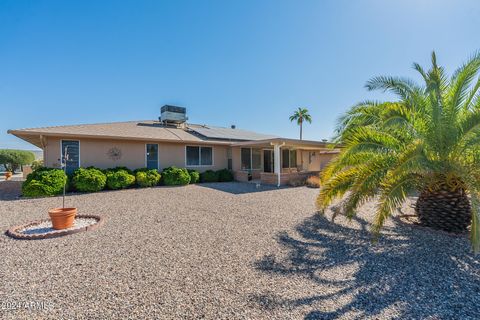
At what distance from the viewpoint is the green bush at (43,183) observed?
957cm

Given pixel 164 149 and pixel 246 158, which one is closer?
pixel 164 149

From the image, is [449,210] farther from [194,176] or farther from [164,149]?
[164,149]

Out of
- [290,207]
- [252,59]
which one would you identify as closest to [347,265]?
[290,207]

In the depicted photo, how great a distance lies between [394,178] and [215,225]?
4.40m

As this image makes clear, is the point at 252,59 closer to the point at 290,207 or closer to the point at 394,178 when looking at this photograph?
the point at 290,207

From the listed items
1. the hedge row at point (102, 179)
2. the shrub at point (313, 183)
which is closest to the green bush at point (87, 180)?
the hedge row at point (102, 179)

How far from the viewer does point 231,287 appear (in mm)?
3078

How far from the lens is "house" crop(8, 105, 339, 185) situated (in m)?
11.6

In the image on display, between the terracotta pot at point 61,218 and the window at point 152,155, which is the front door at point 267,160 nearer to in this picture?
the window at point 152,155

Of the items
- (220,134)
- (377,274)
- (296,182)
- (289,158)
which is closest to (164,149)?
(220,134)


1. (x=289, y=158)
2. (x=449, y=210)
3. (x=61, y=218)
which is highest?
(x=289, y=158)

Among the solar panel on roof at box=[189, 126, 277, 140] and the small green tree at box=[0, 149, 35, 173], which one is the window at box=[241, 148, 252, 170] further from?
the small green tree at box=[0, 149, 35, 173]

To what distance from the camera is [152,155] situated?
14.1 metres

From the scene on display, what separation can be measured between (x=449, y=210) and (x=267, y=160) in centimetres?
1327
